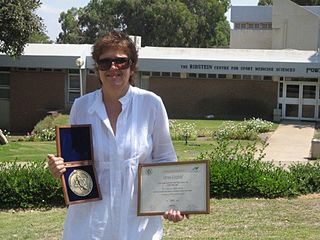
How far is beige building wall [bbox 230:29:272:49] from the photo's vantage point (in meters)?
54.2

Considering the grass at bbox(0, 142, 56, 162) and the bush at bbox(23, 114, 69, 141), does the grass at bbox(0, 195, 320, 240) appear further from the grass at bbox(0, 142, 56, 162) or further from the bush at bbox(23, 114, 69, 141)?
the bush at bbox(23, 114, 69, 141)

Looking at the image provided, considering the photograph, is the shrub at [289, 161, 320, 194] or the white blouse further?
the shrub at [289, 161, 320, 194]

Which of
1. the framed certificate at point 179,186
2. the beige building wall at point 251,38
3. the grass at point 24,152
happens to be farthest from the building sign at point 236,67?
the framed certificate at point 179,186

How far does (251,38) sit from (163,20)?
12.7m

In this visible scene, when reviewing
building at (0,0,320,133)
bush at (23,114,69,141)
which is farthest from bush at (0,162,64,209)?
building at (0,0,320,133)

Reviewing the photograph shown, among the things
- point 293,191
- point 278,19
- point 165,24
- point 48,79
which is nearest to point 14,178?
point 293,191

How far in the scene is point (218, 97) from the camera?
35.0 metres

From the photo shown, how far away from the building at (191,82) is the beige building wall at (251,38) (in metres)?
18.1

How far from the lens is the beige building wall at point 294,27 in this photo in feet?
156

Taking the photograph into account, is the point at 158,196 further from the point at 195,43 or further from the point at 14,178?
the point at 195,43

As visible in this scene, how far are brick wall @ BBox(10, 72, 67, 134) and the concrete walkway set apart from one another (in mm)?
14513

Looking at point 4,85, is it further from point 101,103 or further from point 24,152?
point 101,103

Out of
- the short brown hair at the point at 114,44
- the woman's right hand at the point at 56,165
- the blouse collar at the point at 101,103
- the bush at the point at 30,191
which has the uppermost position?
the short brown hair at the point at 114,44

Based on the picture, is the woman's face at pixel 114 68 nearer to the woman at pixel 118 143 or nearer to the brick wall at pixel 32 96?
the woman at pixel 118 143
